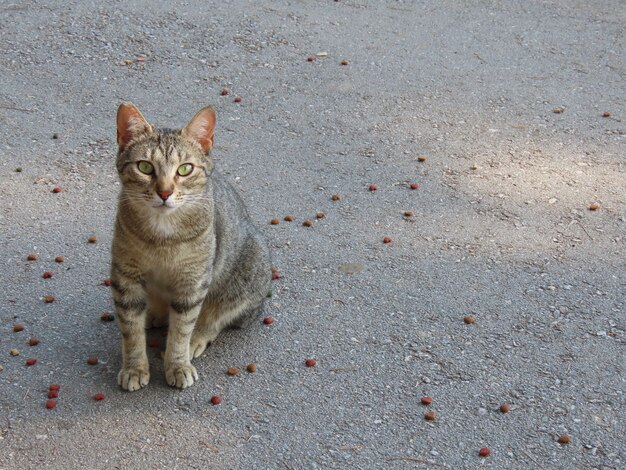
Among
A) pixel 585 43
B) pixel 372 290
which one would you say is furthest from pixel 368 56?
pixel 372 290

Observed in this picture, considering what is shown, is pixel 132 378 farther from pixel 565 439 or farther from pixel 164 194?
pixel 565 439

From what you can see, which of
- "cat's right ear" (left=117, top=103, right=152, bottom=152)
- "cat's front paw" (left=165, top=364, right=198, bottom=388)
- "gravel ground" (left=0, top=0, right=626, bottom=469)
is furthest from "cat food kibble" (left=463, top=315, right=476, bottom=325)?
"cat's right ear" (left=117, top=103, right=152, bottom=152)

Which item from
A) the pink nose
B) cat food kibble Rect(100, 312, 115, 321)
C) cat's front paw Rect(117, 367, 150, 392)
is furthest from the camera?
Answer: cat food kibble Rect(100, 312, 115, 321)

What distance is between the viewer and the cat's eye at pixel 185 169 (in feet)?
13.2

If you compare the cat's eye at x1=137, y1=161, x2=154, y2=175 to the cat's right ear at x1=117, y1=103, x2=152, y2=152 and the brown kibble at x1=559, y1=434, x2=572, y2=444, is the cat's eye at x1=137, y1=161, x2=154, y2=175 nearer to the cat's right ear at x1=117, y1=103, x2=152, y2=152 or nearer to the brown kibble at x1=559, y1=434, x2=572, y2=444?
the cat's right ear at x1=117, y1=103, x2=152, y2=152

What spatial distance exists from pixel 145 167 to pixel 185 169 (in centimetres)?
18

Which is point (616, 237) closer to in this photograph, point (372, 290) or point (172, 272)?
point (372, 290)

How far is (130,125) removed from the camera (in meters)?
4.04

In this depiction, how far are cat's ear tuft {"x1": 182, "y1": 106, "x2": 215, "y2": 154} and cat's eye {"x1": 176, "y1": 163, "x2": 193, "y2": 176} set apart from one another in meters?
0.15

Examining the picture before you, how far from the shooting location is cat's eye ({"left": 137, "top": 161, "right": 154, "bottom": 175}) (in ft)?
13.1

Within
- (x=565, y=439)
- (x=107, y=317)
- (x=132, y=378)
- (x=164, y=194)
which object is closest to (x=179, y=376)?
(x=132, y=378)

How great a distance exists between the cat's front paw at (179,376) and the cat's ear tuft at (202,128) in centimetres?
107

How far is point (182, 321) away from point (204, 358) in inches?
15.5

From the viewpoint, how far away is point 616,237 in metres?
5.74
